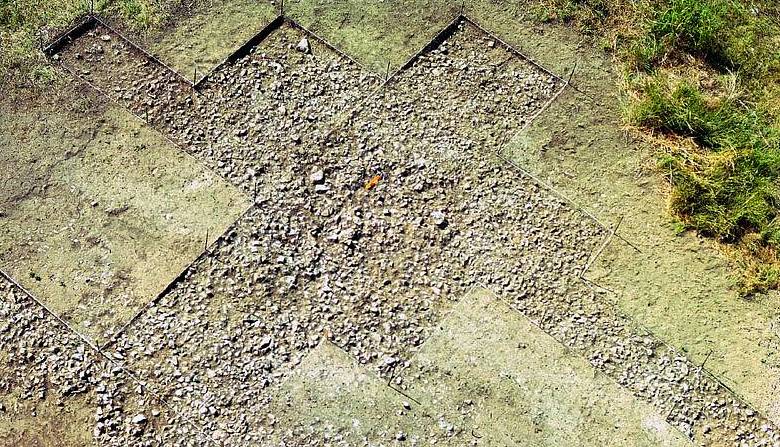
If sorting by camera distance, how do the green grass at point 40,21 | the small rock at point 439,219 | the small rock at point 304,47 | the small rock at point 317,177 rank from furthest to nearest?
the small rock at point 304,47 → the green grass at point 40,21 → the small rock at point 317,177 → the small rock at point 439,219

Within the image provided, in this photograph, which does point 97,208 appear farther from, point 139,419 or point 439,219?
point 439,219

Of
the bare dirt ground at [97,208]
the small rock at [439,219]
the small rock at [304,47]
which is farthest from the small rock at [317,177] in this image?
the small rock at [304,47]

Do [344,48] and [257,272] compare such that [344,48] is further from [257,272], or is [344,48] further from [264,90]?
[257,272]

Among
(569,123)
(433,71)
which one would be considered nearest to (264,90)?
(433,71)

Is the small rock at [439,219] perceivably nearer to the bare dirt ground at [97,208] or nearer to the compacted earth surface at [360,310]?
the compacted earth surface at [360,310]

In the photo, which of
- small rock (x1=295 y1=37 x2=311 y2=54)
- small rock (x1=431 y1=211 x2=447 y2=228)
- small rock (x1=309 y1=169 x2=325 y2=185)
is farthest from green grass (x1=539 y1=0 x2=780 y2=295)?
small rock (x1=309 y1=169 x2=325 y2=185)

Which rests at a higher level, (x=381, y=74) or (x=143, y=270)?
(x=381, y=74)

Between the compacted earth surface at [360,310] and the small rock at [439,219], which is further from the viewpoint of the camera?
the small rock at [439,219]
